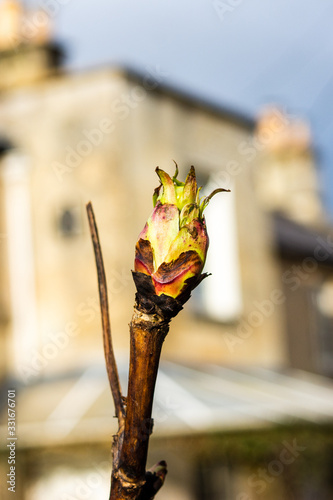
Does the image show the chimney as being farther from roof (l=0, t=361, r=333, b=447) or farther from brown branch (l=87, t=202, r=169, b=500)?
brown branch (l=87, t=202, r=169, b=500)

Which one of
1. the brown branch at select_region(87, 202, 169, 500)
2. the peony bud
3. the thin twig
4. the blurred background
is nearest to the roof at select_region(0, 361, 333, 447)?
the blurred background

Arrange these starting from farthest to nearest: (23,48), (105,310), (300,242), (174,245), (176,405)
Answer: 1. (300,242)
2. (23,48)
3. (176,405)
4. (105,310)
5. (174,245)

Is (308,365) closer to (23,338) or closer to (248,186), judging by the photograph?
(248,186)

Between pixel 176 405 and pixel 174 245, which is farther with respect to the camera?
pixel 176 405

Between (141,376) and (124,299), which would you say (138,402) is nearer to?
(141,376)

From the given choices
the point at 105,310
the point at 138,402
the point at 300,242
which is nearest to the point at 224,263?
the point at 300,242

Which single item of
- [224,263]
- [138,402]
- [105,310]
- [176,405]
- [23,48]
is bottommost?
[138,402]

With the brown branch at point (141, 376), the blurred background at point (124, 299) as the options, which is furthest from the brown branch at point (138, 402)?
the blurred background at point (124, 299)

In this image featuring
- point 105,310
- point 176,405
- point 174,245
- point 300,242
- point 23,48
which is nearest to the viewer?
point 174,245
